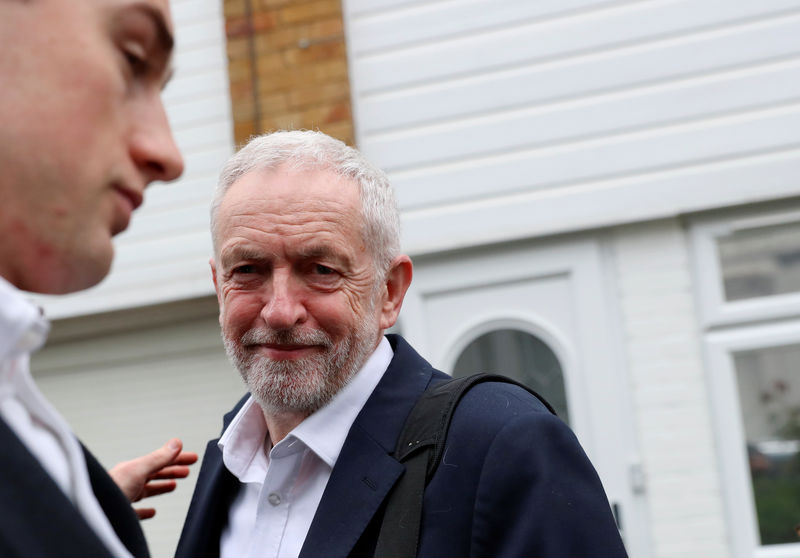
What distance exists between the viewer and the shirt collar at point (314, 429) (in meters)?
1.90

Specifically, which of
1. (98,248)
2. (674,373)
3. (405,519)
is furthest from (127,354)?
(98,248)

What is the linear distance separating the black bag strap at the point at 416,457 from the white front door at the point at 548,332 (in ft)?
8.53

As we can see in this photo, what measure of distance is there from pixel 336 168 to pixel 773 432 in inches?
116

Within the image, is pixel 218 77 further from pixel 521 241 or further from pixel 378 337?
pixel 378 337

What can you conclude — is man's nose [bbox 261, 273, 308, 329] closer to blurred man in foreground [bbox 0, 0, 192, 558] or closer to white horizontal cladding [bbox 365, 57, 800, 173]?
blurred man in foreground [bbox 0, 0, 192, 558]

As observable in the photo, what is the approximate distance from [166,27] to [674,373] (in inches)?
153

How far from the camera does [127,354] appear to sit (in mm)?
5602

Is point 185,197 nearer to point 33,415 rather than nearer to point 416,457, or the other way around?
point 416,457

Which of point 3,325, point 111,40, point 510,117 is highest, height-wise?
point 510,117

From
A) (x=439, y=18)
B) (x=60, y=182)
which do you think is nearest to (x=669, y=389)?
(x=439, y=18)

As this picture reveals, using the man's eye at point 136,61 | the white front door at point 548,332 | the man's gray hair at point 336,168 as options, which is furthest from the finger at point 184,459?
the white front door at point 548,332

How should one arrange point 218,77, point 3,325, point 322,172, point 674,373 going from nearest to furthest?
point 3,325 → point 322,172 → point 674,373 → point 218,77

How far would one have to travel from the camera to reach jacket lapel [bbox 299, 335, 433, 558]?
65.7 inches

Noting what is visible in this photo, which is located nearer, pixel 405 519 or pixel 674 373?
pixel 405 519
